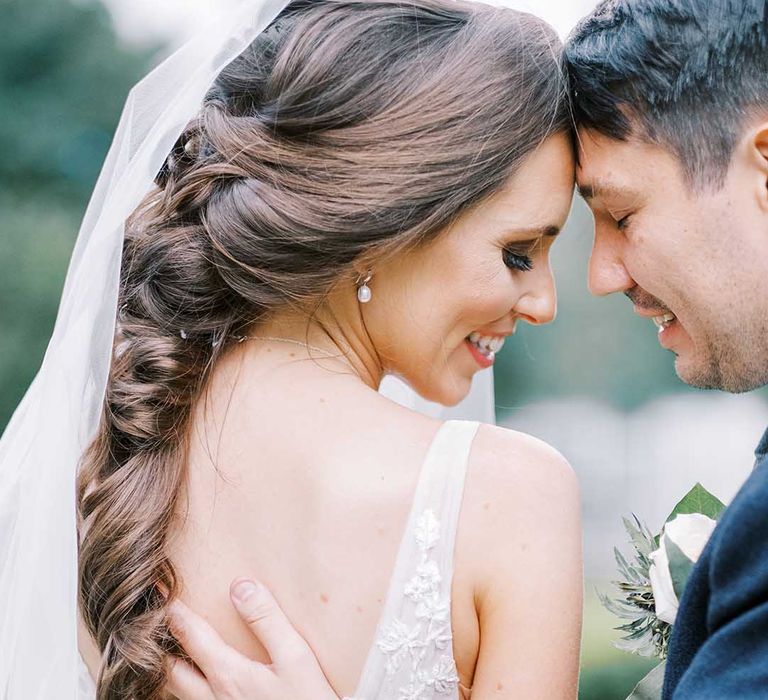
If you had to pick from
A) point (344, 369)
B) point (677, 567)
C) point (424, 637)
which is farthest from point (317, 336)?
point (677, 567)

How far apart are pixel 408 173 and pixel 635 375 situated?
22.2ft

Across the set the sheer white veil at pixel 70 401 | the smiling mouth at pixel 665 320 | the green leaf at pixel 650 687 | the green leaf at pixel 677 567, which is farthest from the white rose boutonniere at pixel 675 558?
the sheer white veil at pixel 70 401

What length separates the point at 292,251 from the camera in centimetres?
216

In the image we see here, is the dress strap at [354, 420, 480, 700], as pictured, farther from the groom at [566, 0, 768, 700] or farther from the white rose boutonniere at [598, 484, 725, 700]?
the groom at [566, 0, 768, 700]

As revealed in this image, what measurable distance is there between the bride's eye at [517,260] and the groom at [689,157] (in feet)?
0.77

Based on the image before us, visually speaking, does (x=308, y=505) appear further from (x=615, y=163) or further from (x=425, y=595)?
(x=615, y=163)

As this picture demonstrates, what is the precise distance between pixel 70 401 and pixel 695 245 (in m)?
1.45

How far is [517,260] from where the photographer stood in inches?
93.9

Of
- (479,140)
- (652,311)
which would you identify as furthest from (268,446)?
(652,311)

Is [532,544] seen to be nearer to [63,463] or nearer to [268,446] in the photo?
[268,446]

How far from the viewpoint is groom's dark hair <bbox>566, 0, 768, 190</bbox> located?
7.29 feet

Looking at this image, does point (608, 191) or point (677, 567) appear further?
point (608, 191)

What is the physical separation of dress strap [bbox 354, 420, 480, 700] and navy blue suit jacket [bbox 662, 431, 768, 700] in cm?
51

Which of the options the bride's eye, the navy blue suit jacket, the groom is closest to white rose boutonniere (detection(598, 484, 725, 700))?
the groom
